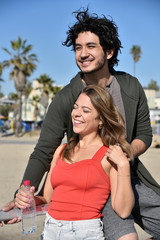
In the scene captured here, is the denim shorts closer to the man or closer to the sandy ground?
the man

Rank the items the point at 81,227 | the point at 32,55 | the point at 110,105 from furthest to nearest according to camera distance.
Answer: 1. the point at 32,55
2. the point at 110,105
3. the point at 81,227

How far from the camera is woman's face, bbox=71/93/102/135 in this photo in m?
2.53

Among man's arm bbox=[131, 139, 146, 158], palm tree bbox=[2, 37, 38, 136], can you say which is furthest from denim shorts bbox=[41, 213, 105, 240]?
palm tree bbox=[2, 37, 38, 136]

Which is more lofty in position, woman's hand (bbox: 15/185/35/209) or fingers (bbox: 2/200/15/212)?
woman's hand (bbox: 15/185/35/209)

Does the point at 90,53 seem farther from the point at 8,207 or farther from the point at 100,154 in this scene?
the point at 8,207

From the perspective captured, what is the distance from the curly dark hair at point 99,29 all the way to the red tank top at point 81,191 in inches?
42.2

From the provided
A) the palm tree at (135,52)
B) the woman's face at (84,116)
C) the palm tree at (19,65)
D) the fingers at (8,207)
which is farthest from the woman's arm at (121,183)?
the palm tree at (135,52)

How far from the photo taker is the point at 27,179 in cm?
254

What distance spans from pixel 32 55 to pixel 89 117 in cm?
2802

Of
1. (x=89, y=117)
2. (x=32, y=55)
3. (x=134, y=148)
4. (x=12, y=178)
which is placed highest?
(x=32, y=55)

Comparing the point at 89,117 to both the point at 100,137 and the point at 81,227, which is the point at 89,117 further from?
the point at 81,227

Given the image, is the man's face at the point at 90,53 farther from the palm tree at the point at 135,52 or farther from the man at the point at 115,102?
the palm tree at the point at 135,52

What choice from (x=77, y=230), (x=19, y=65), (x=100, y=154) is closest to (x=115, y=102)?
(x=100, y=154)

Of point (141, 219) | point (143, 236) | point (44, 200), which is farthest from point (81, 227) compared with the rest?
point (143, 236)
